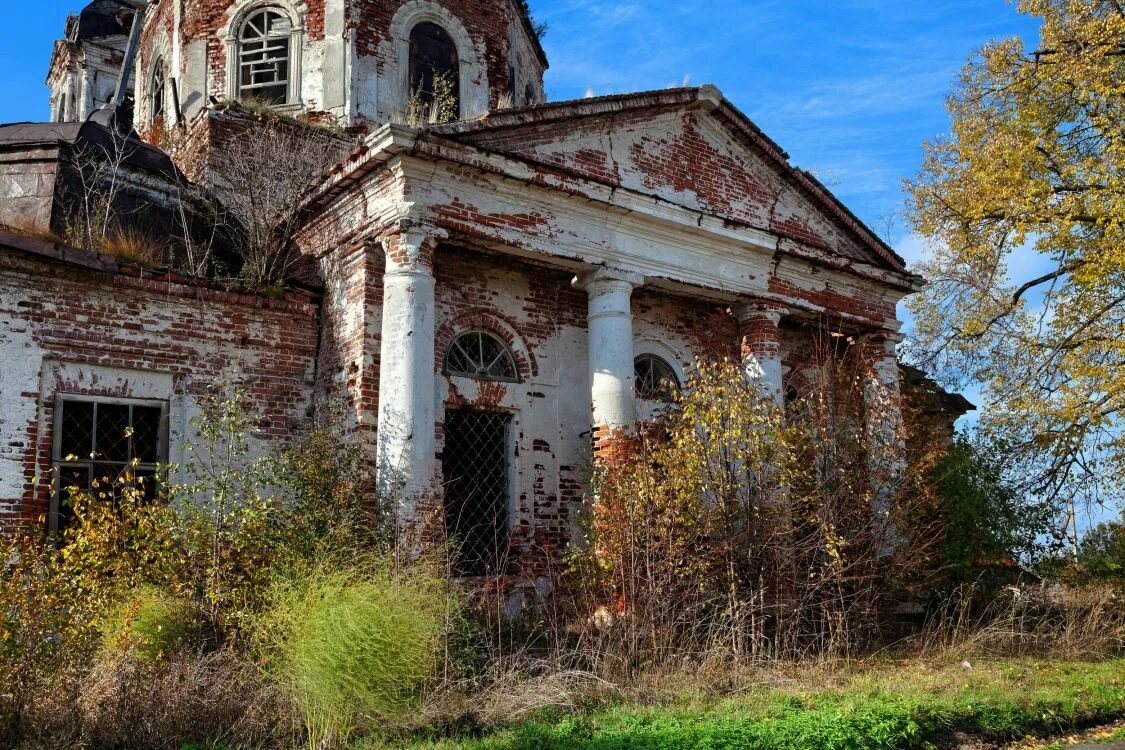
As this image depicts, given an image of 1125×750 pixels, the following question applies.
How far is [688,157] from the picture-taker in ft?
40.7

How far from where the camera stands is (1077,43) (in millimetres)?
13578

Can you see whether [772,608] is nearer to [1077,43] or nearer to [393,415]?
[393,415]

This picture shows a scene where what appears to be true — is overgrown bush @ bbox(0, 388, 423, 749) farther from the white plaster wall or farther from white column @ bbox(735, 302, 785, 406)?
white column @ bbox(735, 302, 785, 406)

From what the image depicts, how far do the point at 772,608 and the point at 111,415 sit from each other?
6660mm

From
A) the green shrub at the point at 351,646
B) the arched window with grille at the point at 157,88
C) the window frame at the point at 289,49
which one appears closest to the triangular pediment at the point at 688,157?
the window frame at the point at 289,49

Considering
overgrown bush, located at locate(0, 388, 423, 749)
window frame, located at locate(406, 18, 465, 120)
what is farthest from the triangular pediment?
overgrown bush, located at locate(0, 388, 423, 749)

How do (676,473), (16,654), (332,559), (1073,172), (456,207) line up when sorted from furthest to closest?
(1073,172), (456,207), (676,473), (332,559), (16,654)

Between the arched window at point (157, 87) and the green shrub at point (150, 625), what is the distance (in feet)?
36.8

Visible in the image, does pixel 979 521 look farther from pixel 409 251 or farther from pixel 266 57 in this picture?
pixel 266 57

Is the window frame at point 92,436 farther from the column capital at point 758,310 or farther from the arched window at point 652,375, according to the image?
the column capital at point 758,310

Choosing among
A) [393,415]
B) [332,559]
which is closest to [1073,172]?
[393,415]

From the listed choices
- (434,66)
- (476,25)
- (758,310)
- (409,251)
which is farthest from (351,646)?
(476,25)

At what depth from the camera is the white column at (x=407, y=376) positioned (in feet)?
29.0

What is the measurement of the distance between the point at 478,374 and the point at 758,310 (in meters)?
3.83
